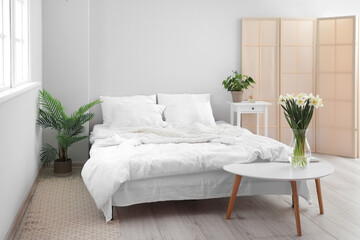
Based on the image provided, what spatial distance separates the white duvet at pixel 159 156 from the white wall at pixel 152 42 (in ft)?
5.07

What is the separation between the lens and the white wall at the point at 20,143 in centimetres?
281

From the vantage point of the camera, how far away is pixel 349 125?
6.08 m

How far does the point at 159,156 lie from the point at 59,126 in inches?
71.2

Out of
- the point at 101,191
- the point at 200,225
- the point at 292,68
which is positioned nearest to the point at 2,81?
the point at 101,191

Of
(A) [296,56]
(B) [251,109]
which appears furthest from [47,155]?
(A) [296,56]

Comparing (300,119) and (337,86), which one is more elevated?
(337,86)

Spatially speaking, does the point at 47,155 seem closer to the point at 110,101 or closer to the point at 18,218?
the point at 110,101

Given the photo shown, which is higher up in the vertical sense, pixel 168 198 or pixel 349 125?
pixel 349 125

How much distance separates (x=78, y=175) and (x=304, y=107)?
281cm

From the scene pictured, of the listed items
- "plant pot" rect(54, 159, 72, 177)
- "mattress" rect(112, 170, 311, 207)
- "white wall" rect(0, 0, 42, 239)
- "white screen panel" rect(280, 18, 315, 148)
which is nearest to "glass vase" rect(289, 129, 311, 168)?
"mattress" rect(112, 170, 311, 207)

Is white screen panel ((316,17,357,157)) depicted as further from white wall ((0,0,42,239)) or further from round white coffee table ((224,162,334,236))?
white wall ((0,0,42,239))

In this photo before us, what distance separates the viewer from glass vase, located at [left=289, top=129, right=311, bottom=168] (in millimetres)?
3371

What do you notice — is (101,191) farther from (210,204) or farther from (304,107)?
(304,107)

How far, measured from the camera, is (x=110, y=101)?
5613 millimetres
